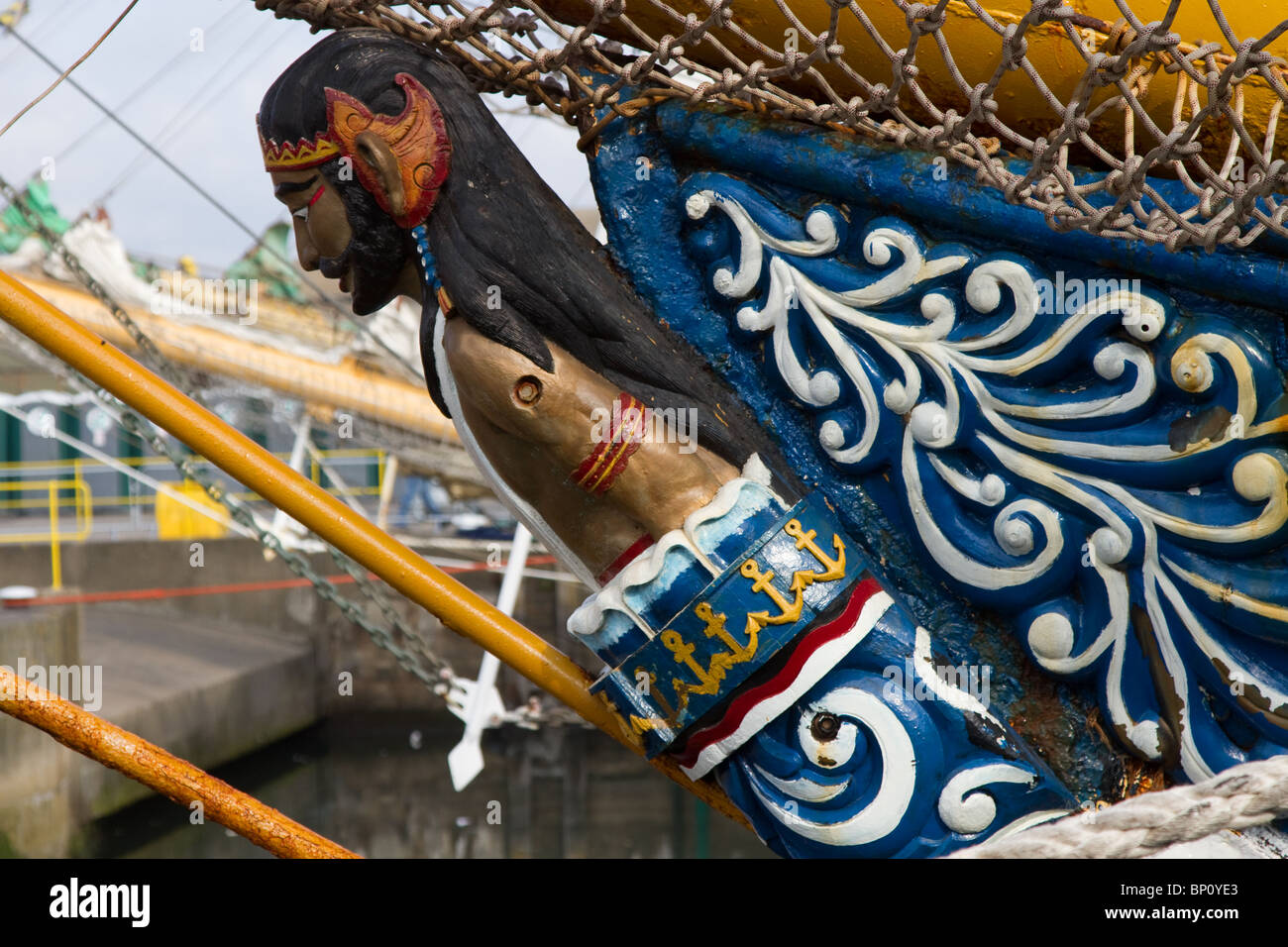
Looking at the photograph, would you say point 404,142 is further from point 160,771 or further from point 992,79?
point 160,771

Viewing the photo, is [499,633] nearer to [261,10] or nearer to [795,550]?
[795,550]

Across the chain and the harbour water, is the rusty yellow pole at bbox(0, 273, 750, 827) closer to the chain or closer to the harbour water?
the chain

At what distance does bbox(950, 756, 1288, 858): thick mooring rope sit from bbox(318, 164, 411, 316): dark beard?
76 centimetres

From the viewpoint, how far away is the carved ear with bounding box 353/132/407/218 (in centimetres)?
117

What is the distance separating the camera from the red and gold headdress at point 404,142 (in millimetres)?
1166

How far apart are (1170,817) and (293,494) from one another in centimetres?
85

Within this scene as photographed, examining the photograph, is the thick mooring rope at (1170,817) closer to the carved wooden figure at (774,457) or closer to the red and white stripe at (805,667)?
the carved wooden figure at (774,457)

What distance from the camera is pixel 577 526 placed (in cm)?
121

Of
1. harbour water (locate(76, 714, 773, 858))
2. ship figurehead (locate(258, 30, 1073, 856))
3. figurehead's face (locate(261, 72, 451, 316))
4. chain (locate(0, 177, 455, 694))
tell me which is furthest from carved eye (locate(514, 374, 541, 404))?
harbour water (locate(76, 714, 773, 858))

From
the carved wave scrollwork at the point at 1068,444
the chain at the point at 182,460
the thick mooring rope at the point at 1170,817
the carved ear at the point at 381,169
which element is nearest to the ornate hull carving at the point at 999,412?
the carved wave scrollwork at the point at 1068,444

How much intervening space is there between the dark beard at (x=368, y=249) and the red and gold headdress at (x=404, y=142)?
0.02 meters

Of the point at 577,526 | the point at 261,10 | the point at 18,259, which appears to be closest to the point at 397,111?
the point at 261,10
